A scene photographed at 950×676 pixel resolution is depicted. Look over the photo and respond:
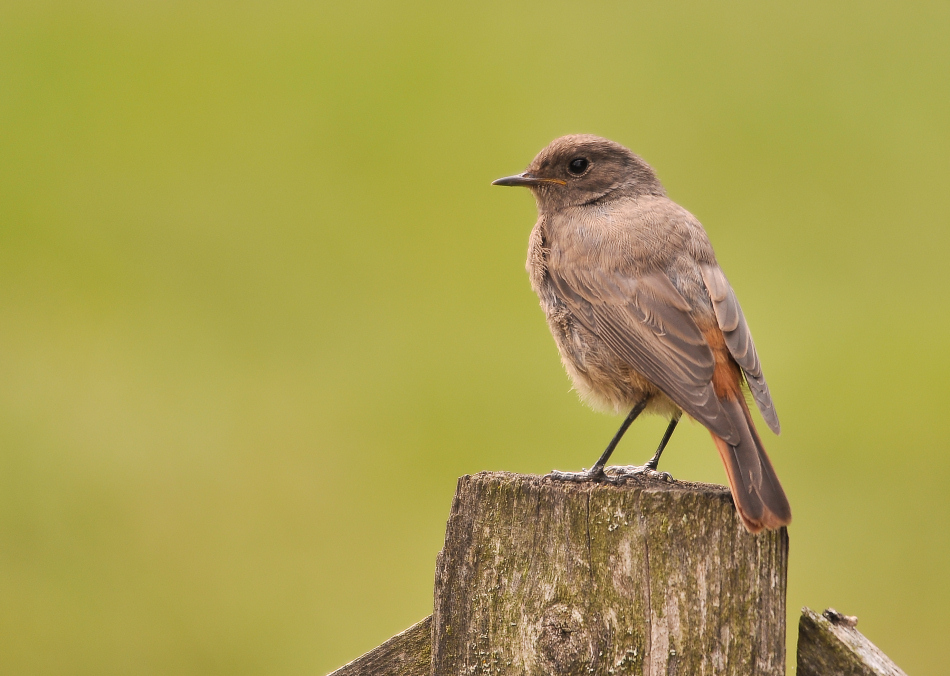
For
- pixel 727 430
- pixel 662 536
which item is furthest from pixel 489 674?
pixel 727 430

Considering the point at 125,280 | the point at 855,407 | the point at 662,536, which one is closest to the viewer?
the point at 662,536

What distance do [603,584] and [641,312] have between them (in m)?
1.91

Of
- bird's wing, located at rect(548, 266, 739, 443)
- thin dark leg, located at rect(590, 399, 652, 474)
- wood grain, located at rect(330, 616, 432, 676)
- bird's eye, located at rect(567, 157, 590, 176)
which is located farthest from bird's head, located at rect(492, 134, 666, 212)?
wood grain, located at rect(330, 616, 432, 676)

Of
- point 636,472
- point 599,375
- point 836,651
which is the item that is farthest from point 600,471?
point 836,651

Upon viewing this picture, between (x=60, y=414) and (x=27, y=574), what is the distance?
5.58 feet

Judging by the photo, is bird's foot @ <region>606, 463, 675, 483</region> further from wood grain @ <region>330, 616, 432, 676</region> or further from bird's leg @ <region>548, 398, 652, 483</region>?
wood grain @ <region>330, 616, 432, 676</region>

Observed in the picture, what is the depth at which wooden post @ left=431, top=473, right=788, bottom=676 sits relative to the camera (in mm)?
3221

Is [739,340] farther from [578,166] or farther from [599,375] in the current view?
[578,166]

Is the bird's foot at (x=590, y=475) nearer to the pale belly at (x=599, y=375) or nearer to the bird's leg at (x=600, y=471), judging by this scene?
the bird's leg at (x=600, y=471)

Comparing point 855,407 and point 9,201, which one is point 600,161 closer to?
point 855,407

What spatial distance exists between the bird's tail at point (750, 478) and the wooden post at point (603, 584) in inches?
1.7

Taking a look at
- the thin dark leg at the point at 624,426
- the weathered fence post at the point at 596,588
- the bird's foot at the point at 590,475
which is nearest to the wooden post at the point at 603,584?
the weathered fence post at the point at 596,588

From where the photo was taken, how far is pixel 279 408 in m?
9.48

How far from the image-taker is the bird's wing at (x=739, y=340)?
453 centimetres
